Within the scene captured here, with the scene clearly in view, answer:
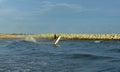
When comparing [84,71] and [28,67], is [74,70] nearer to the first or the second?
[84,71]

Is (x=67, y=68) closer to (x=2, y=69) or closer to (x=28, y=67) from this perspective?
(x=28, y=67)

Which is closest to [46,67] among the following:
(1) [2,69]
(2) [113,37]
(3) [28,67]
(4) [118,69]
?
(3) [28,67]

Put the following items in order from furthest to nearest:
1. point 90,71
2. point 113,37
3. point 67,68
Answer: point 113,37 < point 67,68 < point 90,71

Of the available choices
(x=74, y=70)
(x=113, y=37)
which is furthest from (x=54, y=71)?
(x=113, y=37)

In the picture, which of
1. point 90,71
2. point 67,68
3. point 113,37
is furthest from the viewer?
point 113,37

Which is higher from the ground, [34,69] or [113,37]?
[34,69]

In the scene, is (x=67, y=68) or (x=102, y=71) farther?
(x=67, y=68)

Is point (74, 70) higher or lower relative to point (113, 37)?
higher

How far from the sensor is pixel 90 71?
874 inches

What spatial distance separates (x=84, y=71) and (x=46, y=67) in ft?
10.9

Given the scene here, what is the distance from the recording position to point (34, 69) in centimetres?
2319

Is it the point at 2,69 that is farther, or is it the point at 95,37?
the point at 95,37

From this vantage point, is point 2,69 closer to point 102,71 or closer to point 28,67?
point 28,67

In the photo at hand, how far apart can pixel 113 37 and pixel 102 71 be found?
7807 cm
